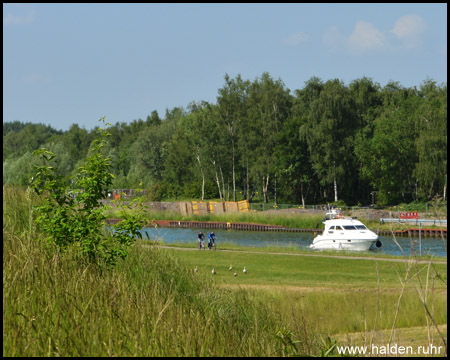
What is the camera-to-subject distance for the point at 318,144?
66.6 meters

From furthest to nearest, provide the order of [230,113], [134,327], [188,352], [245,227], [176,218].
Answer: [230,113] → [176,218] → [245,227] → [134,327] → [188,352]

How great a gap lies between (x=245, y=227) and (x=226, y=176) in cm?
2267

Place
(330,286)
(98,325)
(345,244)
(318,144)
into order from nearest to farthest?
(98,325) → (330,286) → (345,244) → (318,144)

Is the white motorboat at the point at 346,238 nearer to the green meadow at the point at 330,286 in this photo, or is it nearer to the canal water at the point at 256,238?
the canal water at the point at 256,238

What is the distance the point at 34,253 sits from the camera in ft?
23.8

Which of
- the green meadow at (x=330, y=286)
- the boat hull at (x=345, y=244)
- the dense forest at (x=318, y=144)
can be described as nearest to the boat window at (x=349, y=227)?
the boat hull at (x=345, y=244)

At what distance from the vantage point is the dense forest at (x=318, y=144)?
63438mm

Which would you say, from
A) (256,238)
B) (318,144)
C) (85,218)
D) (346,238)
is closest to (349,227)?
(346,238)

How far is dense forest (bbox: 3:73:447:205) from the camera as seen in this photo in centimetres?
6344

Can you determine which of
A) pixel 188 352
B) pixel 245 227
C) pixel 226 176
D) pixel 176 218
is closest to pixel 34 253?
pixel 188 352

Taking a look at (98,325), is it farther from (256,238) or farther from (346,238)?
(256,238)

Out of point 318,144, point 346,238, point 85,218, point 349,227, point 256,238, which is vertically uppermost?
point 318,144

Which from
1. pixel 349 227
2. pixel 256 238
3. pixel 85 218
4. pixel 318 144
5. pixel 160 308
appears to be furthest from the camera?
pixel 318 144

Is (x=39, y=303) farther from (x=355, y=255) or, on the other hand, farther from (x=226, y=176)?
(x=226, y=176)
